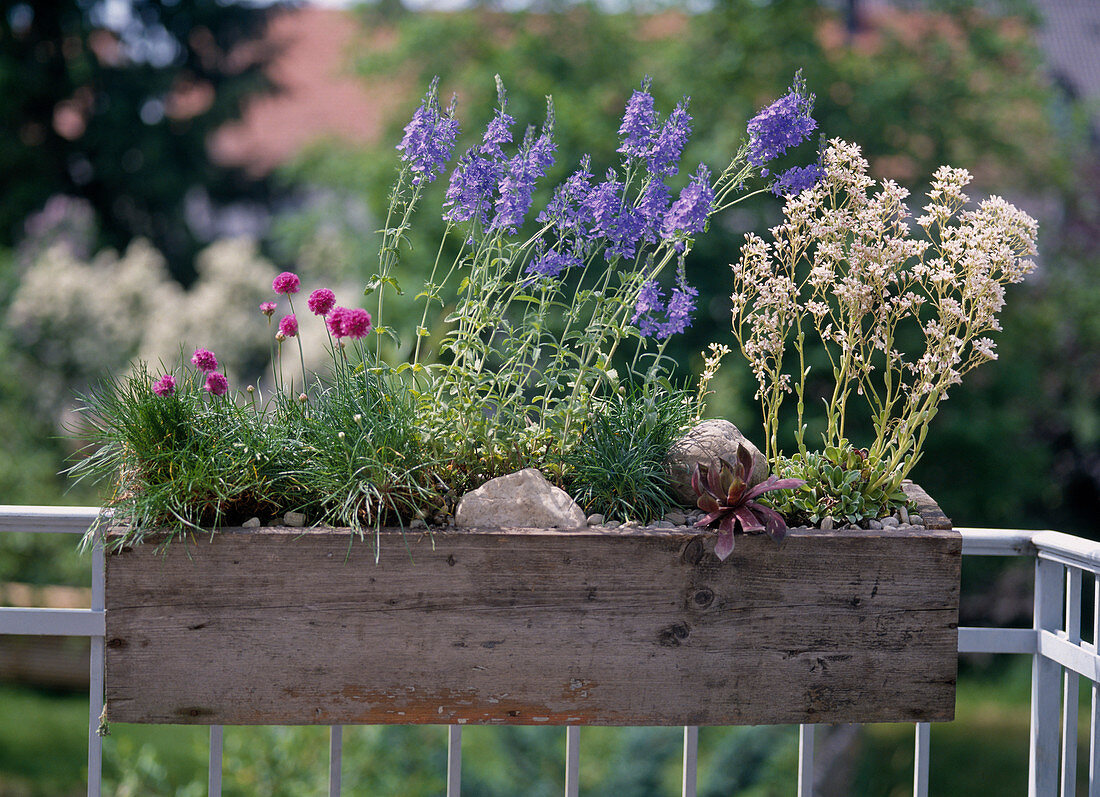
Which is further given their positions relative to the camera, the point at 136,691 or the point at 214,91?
the point at 214,91

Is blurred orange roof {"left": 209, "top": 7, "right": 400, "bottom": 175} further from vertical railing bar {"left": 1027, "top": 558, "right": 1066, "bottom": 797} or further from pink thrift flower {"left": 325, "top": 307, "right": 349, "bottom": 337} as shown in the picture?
vertical railing bar {"left": 1027, "top": 558, "right": 1066, "bottom": 797}

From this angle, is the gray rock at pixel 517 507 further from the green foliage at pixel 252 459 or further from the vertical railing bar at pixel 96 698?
the vertical railing bar at pixel 96 698

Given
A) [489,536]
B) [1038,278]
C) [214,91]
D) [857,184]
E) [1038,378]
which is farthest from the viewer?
[214,91]

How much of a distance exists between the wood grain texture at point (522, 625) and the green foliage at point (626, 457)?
0.37 feet

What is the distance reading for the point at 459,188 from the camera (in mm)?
1507

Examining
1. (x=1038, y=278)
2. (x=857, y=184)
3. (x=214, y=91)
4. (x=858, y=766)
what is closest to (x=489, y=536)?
(x=857, y=184)

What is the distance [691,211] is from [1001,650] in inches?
41.9

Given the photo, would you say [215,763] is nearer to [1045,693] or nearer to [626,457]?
[626,457]

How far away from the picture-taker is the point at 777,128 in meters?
1.45

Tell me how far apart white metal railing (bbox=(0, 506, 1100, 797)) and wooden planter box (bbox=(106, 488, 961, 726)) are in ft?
0.70

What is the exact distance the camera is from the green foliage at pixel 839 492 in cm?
146

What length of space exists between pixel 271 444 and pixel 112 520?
0.85ft

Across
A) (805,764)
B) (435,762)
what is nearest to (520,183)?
(805,764)

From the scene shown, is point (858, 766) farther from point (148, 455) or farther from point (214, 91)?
point (214, 91)
